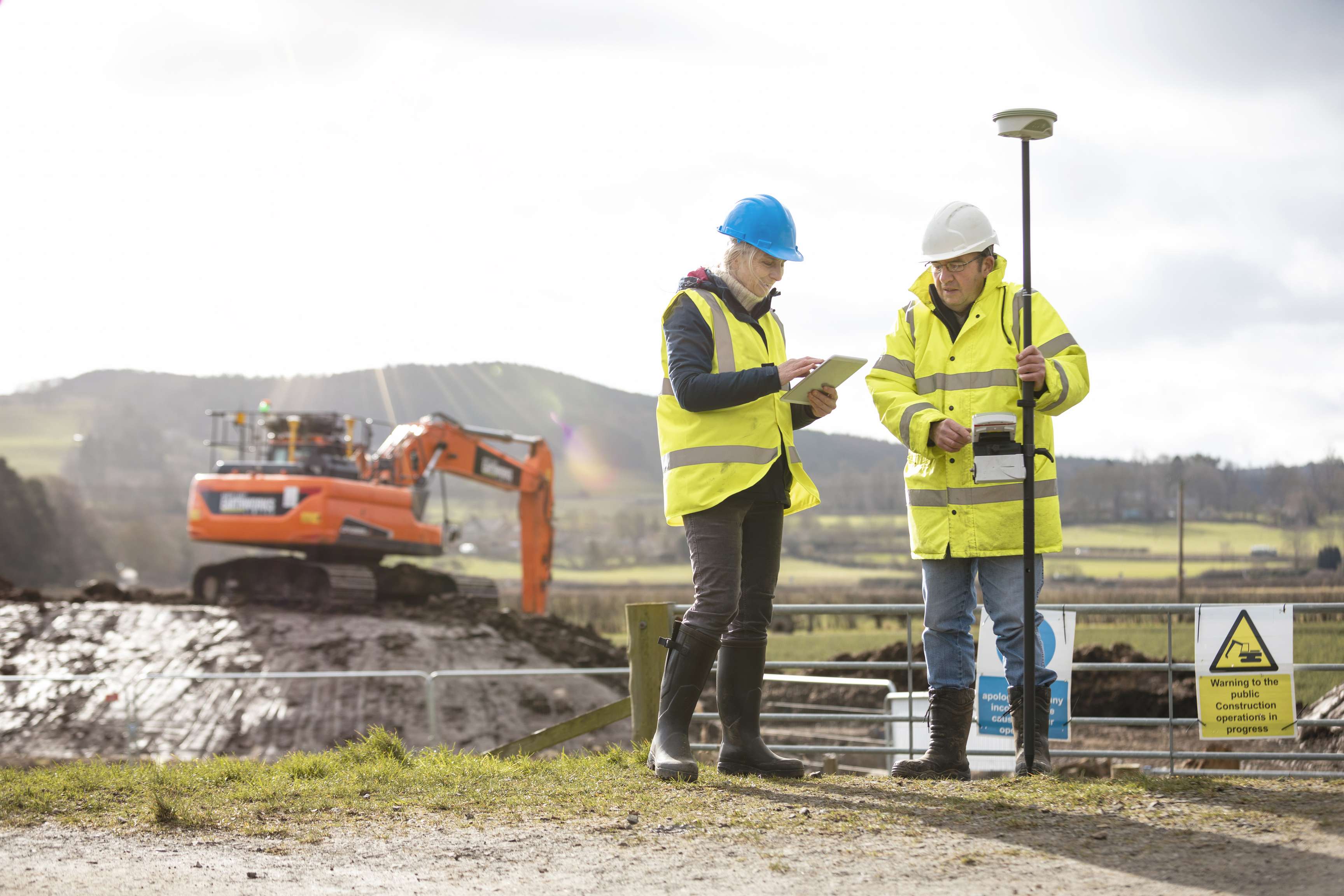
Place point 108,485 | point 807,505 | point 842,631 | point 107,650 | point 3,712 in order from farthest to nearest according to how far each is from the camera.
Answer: point 108,485 → point 842,631 → point 107,650 → point 3,712 → point 807,505

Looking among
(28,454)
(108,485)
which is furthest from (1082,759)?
(28,454)

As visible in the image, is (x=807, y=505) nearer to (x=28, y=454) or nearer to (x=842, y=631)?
(x=842, y=631)

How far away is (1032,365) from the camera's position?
15.1 feet

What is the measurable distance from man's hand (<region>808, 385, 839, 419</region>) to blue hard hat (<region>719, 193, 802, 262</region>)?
511mm

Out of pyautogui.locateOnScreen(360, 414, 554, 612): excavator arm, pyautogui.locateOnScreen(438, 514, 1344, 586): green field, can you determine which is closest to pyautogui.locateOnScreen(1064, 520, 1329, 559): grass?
pyautogui.locateOnScreen(438, 514, 1344, 586): green field

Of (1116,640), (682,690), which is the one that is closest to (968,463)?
(682,690)

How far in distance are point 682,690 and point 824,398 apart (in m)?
1.21

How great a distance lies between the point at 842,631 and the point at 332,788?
5120cm

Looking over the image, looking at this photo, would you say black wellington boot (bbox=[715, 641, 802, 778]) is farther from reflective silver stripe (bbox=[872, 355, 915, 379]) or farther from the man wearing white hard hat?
reflective silver stripe (bbox=[872, 355, 915, 379])

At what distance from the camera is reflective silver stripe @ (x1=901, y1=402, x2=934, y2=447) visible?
4.73 m

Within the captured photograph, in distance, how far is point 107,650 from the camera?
67.7ft

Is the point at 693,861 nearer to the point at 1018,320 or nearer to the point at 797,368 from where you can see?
the point at 797,368

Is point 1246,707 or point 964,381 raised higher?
point 964,381

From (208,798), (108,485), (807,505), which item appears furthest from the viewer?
(108,485)
